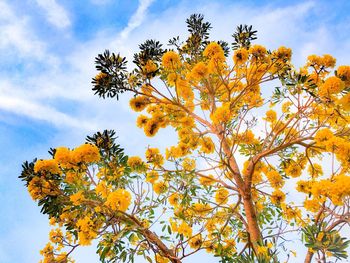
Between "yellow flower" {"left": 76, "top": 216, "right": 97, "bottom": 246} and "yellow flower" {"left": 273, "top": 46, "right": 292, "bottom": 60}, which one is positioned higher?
"yellow flower" {"left": 273, "top": 46, "right": 292, "bottom": 60}

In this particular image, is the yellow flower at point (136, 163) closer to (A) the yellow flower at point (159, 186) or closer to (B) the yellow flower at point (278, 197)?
(A) the yellow flower at point (159, 186)

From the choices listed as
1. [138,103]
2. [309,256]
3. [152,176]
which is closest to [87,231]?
[152,176]

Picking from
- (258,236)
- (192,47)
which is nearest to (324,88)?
(258,236)

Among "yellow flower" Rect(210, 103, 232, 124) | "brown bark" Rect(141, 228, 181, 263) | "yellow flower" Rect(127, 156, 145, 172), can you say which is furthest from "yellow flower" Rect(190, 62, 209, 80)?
"brown bark" Rect(141, 228, 181, 263)

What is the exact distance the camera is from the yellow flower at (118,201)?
347cm

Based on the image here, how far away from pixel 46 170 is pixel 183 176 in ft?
6.56

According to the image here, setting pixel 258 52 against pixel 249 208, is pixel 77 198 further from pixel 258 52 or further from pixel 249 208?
pixel 258 52

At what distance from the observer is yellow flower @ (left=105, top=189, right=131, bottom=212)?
11.4 feet

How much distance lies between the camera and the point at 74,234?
165 inches

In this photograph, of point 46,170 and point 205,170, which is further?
point 205,170

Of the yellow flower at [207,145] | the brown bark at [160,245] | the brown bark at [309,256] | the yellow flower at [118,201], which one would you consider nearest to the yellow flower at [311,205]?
the brown bark at [309,256]

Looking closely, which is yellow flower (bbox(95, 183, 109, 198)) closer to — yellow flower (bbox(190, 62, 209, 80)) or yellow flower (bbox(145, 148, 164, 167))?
yellow flower (bbox(145, 148, 164, 167))

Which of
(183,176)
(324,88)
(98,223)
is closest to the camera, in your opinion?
(98,223)

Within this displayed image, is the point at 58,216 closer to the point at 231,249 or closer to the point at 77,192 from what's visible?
the point at 77,192
